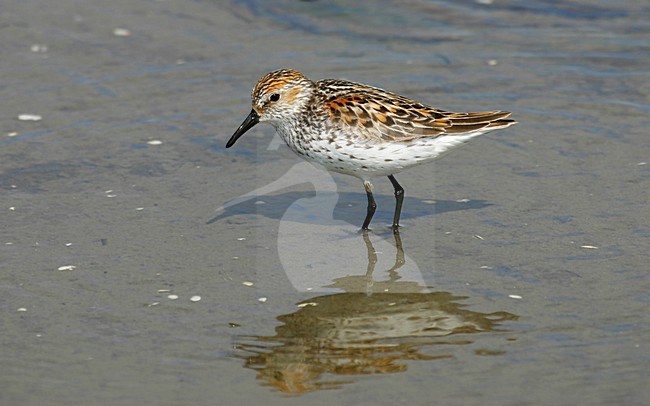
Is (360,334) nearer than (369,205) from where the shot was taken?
Yes

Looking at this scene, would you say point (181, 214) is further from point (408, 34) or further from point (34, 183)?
point (408, 34)

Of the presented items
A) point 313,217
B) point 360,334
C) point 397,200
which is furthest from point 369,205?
point 360,334

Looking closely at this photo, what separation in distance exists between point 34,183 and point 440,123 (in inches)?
177

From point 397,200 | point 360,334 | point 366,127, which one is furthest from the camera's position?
point 397,200

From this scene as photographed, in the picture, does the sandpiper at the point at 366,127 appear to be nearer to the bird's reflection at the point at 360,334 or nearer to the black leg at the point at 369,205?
the black leg at the point at 369,205

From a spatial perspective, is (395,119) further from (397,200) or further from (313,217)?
(313,217)

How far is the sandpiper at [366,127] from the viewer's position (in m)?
9.46

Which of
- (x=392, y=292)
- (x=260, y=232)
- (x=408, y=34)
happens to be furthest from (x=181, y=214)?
(x=408, y=34)

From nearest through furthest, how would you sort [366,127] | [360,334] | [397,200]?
[360,334], [366,127], [397,200]

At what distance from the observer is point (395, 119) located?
31.3 feet

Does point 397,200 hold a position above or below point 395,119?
below

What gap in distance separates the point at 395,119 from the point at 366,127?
300mm

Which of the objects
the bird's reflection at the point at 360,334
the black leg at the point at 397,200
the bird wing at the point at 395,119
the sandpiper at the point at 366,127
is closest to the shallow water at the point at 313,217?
the bird's reflection at the point at 360,334

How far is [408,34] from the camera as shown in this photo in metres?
15.4
